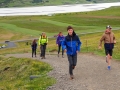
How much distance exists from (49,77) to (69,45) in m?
A: 3.02

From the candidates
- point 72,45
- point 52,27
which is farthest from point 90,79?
point 52,27

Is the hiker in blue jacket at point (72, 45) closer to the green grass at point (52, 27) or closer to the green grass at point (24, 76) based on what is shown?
the green grass at point (24, 76)

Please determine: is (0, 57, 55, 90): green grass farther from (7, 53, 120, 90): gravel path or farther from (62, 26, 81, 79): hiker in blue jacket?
(62, 26, 81, 79): hiker in blue jacket

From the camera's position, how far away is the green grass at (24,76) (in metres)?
15.3

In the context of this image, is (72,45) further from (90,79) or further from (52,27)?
(52,27)

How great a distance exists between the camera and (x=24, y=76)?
63.7 feet

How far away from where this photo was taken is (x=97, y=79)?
14594 millimetres

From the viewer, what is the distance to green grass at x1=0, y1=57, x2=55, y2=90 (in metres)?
→ 15.3

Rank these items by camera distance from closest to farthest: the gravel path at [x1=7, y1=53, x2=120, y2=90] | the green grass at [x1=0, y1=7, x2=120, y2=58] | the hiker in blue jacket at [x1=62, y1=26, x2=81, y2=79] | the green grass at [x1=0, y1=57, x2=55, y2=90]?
the gravel path at [x1=7, y1=53, x2=120, y2=90]
the hiker in blue jacket at [x1=62, y1=26, x2=81, y2=79]
the green grass at [x1=0, y1=57, x2=55, y2=90]
the green grass at [x1=0, y1=7, x2=120, y2=58]

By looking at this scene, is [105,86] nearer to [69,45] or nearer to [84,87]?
[84,87]

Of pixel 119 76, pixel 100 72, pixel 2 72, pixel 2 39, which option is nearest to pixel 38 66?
pixel 2 72

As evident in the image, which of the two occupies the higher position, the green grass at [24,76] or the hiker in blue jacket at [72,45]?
the hiker in blue jacket at [72,45]

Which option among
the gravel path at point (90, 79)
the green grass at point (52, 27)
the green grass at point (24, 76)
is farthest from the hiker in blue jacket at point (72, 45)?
the green grass at point (52, 27)

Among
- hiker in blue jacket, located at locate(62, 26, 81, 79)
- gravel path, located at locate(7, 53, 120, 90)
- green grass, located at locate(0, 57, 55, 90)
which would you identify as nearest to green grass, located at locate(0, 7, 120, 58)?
green grass, located at locate(0, 57, 55, 90)
